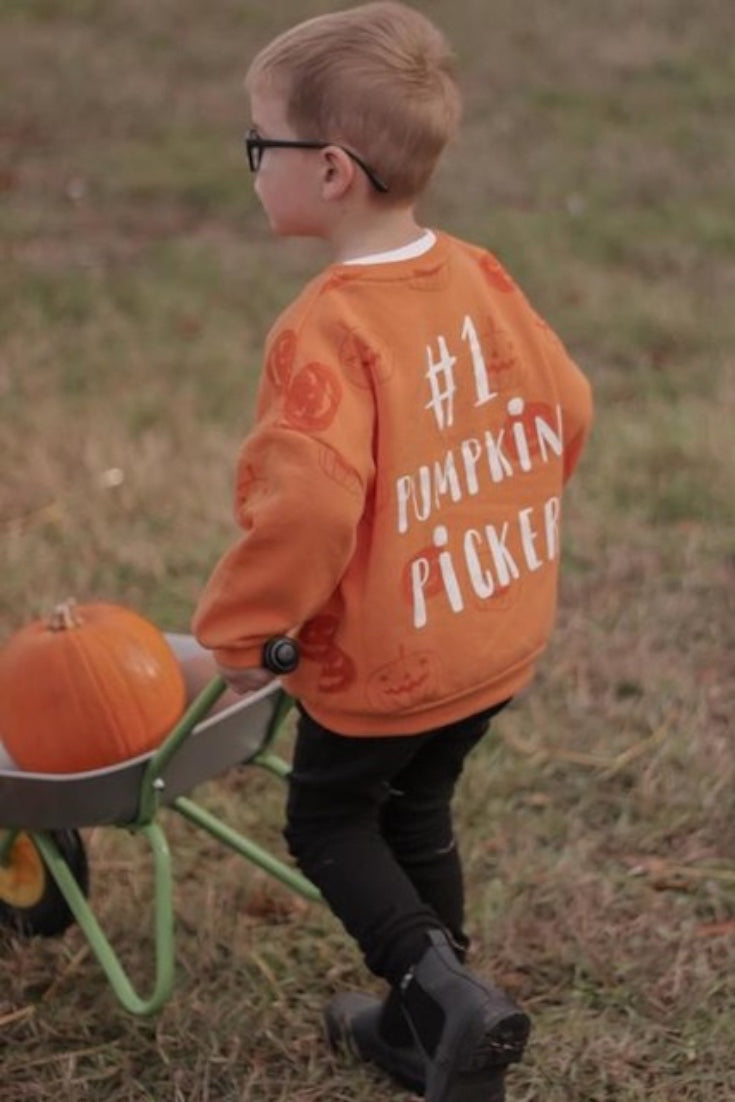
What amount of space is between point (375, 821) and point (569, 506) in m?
2.60

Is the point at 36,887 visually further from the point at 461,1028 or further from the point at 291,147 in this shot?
the point at 291,147

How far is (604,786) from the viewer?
13.2ft

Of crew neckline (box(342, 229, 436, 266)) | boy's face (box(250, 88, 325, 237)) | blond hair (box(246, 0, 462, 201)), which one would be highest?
blond hair (box(246, 0, 462, 201))

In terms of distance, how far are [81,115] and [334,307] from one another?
25.4 ft

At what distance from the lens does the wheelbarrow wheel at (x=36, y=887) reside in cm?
331

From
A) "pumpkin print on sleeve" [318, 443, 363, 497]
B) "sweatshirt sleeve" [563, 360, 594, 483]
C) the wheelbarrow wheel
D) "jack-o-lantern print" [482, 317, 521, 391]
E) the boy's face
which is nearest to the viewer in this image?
"pumpkin print on sleeve" [318, 443, 363, 497]

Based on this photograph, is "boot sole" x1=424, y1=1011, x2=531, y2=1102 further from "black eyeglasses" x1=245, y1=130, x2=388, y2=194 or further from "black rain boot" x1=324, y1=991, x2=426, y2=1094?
"black eyeglasses" x1=245, y1=130, x2=388, y2=194

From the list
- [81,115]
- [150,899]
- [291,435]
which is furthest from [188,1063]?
[81,115]

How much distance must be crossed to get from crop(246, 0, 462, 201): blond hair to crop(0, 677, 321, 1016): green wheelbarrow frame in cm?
81

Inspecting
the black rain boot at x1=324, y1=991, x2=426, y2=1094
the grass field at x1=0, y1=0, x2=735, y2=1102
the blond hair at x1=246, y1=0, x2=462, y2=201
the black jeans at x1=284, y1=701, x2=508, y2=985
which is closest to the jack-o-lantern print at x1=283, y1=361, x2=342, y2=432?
the blond hair at x1=246, y1=0, x2=462, y2=201

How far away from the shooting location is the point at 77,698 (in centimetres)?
314

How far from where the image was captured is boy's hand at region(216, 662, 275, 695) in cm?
267

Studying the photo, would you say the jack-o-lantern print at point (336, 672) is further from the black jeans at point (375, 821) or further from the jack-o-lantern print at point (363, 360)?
the jack-o-lantern print at point (363, 360)

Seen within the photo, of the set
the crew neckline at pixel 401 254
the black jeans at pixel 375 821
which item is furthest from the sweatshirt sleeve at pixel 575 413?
the black jeans at pixel 375 821
